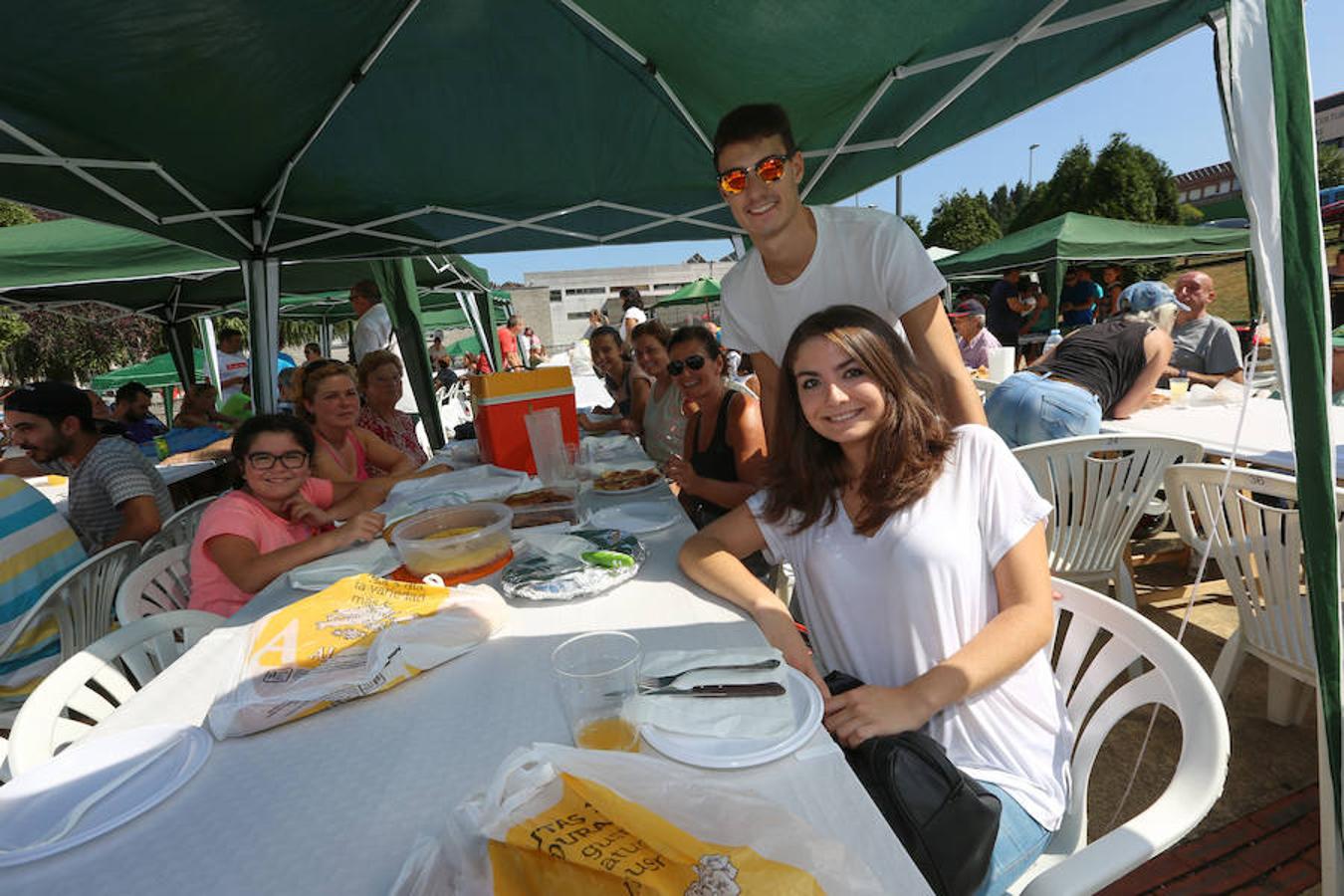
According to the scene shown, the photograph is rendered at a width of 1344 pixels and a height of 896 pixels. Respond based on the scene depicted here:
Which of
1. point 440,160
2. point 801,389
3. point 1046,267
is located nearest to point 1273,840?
point 801,389

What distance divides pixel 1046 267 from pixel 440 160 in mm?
11894

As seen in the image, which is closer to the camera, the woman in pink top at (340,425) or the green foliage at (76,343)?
the woman in pink top at (340,425)

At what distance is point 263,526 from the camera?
1920 millimetres

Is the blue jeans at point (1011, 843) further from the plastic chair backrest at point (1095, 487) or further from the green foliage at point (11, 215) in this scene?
the green foliage at point (11, 215)

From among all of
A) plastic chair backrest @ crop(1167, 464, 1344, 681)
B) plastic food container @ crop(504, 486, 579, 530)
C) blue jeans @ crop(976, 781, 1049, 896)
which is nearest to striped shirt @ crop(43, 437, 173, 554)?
plastic food container @ crop(504, 486, 579, 530)

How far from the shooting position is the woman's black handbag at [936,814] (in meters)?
0.94

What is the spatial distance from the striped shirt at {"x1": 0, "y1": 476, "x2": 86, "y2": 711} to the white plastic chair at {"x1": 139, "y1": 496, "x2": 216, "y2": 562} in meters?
0.29

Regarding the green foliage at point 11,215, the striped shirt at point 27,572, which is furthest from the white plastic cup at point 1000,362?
the green foliage at point 11,215

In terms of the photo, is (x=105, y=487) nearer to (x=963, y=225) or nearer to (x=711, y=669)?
(x=711, y=669)

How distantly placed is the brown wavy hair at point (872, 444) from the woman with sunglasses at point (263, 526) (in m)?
1.31

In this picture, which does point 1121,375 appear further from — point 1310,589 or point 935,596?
point 935,596

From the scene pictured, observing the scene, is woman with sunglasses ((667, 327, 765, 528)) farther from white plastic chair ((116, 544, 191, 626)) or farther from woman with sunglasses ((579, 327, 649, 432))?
white plastic chair ((116, 544, 191, 626))

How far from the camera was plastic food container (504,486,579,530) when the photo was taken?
1.98 metres

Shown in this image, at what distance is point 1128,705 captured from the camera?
119 centimetres
